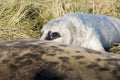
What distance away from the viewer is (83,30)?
15.7 ft

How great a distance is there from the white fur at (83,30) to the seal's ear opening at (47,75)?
2805 millimetres

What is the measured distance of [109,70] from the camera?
170 cm

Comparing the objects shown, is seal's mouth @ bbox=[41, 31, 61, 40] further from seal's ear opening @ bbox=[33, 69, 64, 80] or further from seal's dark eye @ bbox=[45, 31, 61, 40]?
seal's ear opening @ bbox=[33, 69, 64, 80]

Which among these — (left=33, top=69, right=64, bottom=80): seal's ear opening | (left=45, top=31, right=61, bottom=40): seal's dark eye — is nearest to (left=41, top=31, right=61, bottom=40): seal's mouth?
(left=45, top=31, right=61, bottom=40): seal's dark eye

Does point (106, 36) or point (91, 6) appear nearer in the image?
point (106, 36)

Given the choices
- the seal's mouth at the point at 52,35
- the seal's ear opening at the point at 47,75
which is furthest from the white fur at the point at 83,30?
the seal's ear opening at the point at 47,75

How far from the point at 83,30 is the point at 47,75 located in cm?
310

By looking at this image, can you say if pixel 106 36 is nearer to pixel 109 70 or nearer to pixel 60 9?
pixel 60 9

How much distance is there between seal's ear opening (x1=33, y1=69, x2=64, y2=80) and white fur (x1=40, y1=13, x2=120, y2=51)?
2.80 m

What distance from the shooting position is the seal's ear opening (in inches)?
66.6

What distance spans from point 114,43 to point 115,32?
16 centimetres

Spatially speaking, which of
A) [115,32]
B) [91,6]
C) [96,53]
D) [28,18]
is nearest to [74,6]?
[91,6]

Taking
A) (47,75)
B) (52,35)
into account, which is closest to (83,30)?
(52,35)

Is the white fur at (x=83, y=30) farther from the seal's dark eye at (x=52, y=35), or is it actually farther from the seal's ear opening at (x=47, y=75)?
the seal's ear opening at (x=47, y=75)
